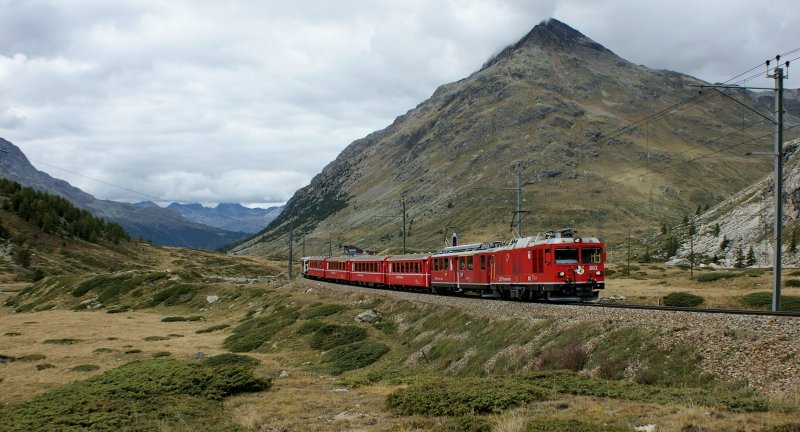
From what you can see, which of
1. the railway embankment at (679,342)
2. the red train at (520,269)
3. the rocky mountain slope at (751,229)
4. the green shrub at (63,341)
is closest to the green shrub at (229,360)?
the railway embankment at (679,342)

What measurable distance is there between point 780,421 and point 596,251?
21206mm

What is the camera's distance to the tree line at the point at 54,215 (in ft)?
445

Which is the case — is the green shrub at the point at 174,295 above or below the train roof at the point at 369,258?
below

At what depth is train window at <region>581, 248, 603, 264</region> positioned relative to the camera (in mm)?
31673

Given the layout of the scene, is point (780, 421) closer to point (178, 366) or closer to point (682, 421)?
point (682, 421)

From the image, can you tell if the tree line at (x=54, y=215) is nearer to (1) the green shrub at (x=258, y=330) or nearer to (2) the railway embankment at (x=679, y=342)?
(1) the green shrub at (x=258, y=330)

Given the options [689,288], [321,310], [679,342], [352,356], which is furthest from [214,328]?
[689,288]

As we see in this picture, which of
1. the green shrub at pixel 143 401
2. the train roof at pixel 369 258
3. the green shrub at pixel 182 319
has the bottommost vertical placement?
the green shrub at pixel 182 319

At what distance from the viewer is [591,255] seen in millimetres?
31797

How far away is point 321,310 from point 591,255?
23414mm

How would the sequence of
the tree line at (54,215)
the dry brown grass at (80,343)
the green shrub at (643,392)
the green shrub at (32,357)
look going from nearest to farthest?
the green shrub at (643,392) < the dry brown grass at (80,343) < the green shrub at (32,357) < the tree line at (54,215)

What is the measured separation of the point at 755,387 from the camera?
14836mm

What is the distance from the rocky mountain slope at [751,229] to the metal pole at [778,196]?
70291 millimetres

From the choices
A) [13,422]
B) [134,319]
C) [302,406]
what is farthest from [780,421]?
[134,319]
